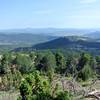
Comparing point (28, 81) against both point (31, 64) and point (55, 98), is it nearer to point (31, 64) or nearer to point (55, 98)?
point (55, 98)

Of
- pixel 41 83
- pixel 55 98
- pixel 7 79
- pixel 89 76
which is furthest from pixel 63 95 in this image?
pixel 89 76

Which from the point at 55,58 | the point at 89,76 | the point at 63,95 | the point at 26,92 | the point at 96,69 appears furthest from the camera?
the point at 55,58

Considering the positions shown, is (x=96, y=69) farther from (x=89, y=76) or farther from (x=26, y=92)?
(x=26, y=92)

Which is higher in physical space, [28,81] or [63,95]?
[63,95]

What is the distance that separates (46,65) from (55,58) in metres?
5.56

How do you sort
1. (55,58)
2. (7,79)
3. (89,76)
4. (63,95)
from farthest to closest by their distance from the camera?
(55,58) < (89,76) < (7,79) < (63,95)

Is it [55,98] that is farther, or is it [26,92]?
[26,92]

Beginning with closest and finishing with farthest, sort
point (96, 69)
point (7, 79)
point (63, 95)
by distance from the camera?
point (63, 95) < point (7, 79) < point (96, 69)

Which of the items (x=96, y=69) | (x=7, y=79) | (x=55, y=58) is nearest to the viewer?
(x=7, y=79)

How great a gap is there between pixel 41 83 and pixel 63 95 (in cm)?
1753

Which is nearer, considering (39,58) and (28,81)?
(28,81)

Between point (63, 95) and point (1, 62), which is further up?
point (63, 95)

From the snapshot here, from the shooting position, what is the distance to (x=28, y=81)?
122 ft

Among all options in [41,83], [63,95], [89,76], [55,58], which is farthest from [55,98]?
[55,58]
